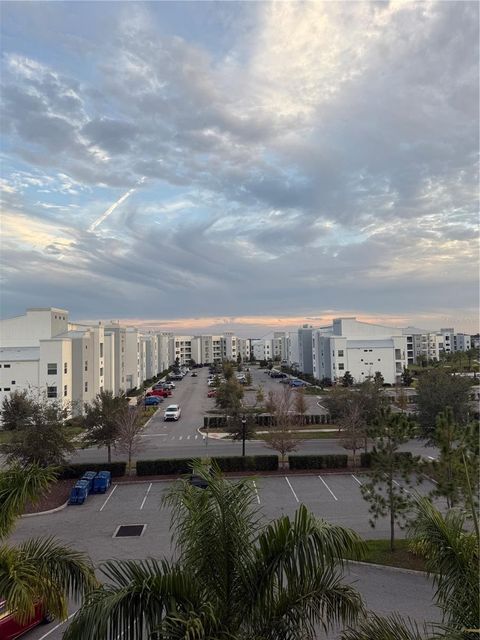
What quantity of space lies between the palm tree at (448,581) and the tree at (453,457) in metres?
3.24

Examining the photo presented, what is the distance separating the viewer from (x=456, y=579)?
5160 millimetres

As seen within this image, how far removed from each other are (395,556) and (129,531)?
28.8 feet

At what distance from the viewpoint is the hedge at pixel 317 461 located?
2400 centimetres

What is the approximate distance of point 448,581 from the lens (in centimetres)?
522

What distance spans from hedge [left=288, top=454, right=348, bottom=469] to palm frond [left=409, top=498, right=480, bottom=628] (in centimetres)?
1860

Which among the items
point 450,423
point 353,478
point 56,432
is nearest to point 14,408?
point 56,432

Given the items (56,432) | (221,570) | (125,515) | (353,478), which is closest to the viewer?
(221,570)

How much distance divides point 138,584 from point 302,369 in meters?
80.2

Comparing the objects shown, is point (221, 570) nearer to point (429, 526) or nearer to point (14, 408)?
Result: point (429, 526)

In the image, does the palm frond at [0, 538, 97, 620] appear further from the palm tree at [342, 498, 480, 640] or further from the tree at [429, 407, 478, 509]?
the tree at [429, 407, 478, 509]

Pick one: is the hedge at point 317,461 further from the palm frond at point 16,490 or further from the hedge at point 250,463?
the palm frond at point 16,490

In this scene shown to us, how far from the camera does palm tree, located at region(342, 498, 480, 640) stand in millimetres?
4594

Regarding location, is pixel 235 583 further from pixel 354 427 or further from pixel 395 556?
pixel 354 427

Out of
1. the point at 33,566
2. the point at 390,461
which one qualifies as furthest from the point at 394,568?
the point at 33,566
